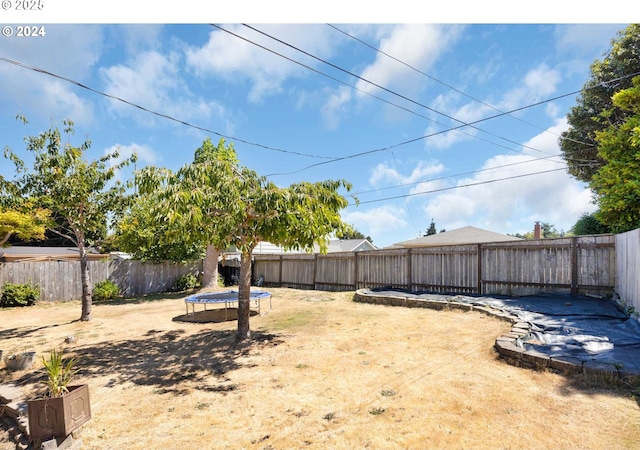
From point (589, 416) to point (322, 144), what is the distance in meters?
12.0

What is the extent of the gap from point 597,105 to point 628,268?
12794mm

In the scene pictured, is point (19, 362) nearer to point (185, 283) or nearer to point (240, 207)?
point (240, 207)

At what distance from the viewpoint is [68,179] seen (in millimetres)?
Answer: 7641

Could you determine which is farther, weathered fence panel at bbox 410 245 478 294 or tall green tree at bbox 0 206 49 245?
weathered fence panel at bbox 410 245 478 294

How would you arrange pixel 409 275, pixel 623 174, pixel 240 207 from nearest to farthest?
1. pixel 240 207
2. pixel 623 174
3. pixel 409 275

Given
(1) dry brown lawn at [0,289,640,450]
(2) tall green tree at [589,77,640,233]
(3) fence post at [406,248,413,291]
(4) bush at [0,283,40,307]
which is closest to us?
(1) dry brown lawn at [0,289,640,450]

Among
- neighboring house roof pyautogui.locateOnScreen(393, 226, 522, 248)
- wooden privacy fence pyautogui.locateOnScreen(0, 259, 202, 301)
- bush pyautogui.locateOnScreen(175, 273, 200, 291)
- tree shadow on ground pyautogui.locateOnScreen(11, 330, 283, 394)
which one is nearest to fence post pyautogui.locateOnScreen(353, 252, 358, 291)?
neighboring house roof pyautogui.locateOnScreen(393, 226, 522, 248)

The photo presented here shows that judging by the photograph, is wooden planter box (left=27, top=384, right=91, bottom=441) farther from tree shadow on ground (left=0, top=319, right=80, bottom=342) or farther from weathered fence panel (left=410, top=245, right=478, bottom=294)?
weathered fence panel (left=410, top=245, right=478, bottom=294)

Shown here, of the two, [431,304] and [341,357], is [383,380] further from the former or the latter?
[431,304]

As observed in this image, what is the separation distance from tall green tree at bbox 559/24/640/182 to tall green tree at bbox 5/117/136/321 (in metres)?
15.5

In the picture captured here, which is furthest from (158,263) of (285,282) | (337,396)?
(337,396)

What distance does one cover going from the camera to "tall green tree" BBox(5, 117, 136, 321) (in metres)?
7.62

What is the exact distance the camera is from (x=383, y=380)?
13.2ft

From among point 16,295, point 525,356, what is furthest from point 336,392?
point 16,295
